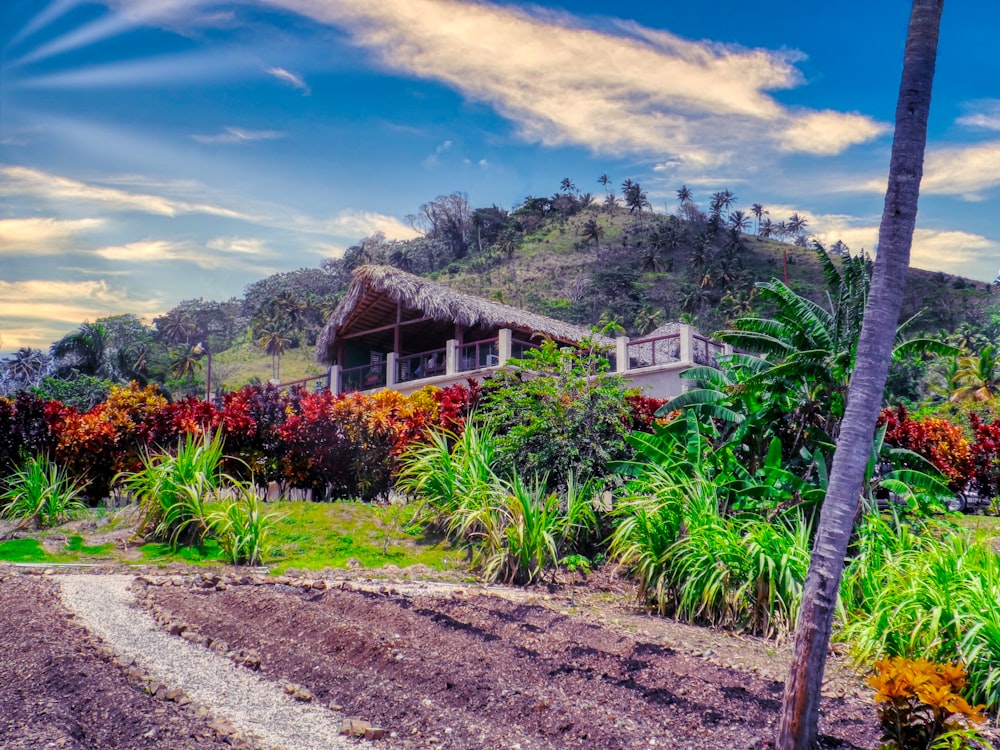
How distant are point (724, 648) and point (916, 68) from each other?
395 centimetres

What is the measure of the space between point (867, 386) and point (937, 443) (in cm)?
1161

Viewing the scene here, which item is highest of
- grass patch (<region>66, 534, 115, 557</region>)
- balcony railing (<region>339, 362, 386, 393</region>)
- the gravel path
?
balcony railing (<region>339, 362, 386, 393</region>)

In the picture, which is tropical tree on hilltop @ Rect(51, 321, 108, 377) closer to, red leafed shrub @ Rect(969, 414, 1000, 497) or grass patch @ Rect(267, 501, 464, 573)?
grass patch @ Rect(267, 501, 464, 573)

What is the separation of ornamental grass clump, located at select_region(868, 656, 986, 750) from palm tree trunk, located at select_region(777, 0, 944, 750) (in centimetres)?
30

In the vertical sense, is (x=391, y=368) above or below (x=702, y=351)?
below

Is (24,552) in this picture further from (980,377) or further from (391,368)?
(980,377)

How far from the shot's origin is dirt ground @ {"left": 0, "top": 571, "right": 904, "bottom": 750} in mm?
3625

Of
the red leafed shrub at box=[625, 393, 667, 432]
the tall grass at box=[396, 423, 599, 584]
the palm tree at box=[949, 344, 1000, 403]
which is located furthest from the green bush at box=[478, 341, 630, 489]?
the palm tree at box=[949, 344, 1000, 403]

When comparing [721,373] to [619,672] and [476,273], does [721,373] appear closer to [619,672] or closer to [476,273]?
[619,672]

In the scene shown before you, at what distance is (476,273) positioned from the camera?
6894 cm

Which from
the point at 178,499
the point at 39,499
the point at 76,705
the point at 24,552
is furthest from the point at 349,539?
the point at 76,705

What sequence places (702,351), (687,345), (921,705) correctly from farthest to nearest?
(702,351) → (687,345) → (921,705)

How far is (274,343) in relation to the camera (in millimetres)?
59875

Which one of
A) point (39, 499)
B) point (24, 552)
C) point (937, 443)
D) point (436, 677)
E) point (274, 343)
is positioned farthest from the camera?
point (274, 343)
